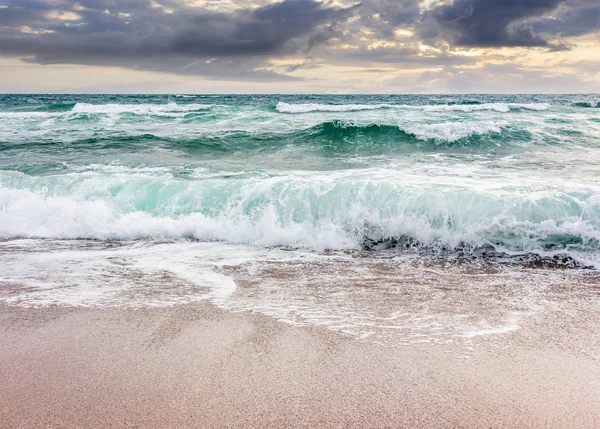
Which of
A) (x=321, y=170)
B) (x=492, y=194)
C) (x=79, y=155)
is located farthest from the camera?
(x=79, y=155)

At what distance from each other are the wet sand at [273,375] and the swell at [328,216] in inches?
83.9

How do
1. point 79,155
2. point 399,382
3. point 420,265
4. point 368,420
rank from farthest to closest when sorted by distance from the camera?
point 79,155, point 420,265, point 399,382, point 368,420

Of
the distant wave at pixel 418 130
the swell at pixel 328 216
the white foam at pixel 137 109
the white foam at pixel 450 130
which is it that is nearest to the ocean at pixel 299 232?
the swell at pixel 328 216

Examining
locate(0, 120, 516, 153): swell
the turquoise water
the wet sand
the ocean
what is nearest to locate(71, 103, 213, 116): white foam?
locate(0, 120, 516, 153): swell

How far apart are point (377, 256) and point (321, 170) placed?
462 centimetres

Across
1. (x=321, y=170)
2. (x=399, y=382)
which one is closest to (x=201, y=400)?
(x=399, y=382)

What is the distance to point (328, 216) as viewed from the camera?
6.37 metres

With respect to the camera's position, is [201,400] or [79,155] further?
[79,155]

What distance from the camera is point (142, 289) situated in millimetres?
4230

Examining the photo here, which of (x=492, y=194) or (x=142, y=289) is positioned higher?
(x=492, y=194)

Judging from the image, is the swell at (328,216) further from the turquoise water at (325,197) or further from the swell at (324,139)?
the swell at (324,139)

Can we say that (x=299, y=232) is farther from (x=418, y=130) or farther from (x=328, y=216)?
(x=418, y=130)

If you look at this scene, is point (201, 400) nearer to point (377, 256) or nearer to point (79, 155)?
point (377, 256)

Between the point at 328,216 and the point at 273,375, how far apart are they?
375cm
